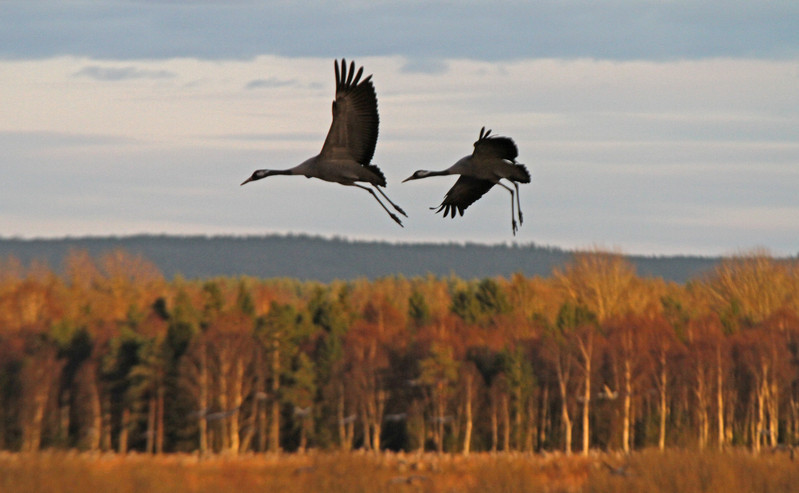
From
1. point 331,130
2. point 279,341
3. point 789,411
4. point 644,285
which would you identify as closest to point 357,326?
point 279,341

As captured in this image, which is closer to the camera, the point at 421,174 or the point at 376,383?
the point at 421,174

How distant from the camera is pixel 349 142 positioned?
18219 millimetres

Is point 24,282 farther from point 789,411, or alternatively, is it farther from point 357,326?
point 789,411

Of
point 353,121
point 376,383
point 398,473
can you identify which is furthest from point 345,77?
point 376,383

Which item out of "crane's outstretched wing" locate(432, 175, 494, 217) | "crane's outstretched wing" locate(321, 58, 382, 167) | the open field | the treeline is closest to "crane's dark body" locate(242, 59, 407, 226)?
"crane's outstretched wing" locate(321, 58, 382, 167)

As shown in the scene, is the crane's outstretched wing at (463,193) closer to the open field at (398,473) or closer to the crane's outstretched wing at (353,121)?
the crane's outstretched wing at (353,121)

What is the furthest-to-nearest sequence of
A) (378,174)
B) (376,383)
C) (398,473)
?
(376,383) → (398,473) → (378,174)

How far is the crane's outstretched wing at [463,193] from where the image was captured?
2080cm

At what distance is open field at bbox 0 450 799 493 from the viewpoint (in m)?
47.3

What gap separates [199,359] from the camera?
84.4m

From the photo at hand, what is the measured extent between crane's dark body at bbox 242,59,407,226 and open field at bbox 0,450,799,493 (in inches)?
1201

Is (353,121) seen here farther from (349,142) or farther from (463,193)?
(463,193)

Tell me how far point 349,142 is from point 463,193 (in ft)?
10.6

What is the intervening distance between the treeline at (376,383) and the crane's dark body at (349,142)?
62.1 metres
